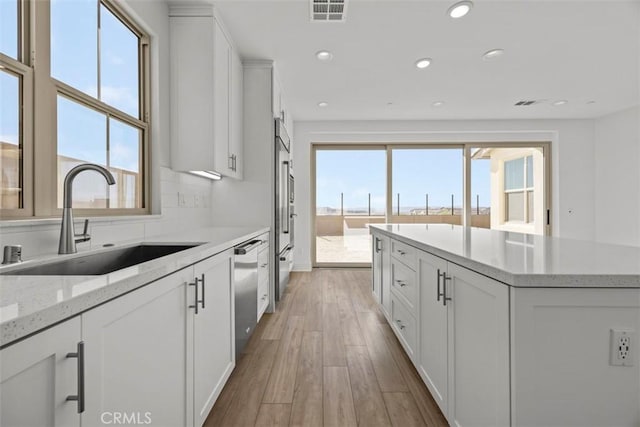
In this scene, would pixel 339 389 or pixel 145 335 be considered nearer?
pixel 145 335

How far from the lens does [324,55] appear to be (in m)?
3.11

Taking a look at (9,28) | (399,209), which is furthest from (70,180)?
(399,209)

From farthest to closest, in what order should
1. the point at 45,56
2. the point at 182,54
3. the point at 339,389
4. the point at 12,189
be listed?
the point at 182,54 → the point at 339,389 → the point at 45,56 → the point at 12,189

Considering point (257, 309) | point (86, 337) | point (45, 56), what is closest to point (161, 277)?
point (86, 337)

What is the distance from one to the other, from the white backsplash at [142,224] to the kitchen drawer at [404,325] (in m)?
1.81

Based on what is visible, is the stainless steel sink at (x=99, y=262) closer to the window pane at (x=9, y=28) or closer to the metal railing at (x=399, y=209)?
the window pane at (x=9, y=28)

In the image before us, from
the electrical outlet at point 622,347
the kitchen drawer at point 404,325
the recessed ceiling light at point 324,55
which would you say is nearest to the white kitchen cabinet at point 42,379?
the electrical outlet at point 622,347

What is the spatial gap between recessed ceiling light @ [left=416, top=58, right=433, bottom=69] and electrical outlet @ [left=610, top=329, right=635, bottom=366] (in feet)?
10.3

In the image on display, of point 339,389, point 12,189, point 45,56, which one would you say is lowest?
point 339,389

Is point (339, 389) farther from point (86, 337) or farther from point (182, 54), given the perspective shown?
point (182, 54)

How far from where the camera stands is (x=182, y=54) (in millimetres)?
2426

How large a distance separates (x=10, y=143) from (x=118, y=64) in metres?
1.00

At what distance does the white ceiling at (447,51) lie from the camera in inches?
97.3

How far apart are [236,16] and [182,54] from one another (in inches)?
22.2
